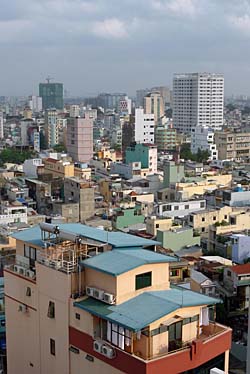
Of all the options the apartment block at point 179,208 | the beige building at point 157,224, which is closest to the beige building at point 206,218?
the beige building at point 157,224

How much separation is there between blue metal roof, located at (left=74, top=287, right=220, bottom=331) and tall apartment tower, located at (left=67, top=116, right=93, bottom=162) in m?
19.6

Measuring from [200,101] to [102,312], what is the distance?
36.2 meters

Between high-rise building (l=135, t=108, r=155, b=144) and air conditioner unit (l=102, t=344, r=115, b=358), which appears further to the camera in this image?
high-rise building (l=135, t=108, r=155, b=144)

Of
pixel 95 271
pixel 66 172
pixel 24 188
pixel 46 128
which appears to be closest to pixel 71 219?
pixel 24 188

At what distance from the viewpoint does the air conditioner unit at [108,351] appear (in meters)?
3.82

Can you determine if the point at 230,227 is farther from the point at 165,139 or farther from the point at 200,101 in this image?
the point at 200,101

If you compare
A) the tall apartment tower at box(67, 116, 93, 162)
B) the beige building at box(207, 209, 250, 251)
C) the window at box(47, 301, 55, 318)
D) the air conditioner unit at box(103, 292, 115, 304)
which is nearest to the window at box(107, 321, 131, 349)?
the air conditioner unit at box(103, 292, 115, 304)

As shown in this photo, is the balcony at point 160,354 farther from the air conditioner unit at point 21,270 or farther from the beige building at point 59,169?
the beige building at point 59,169

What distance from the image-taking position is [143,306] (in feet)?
12.7

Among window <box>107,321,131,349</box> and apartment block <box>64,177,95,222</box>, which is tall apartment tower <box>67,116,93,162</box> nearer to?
apartment block <box>64,177,95,222</box>

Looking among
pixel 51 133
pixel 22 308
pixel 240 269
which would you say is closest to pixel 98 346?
pixel 22 308

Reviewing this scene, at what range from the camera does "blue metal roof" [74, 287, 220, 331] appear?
3723mm

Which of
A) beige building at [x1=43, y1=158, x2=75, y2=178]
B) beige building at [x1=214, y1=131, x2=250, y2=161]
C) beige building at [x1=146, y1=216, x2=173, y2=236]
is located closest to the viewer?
beige building at [x1=146, y1=216, x2=173, y2=236]

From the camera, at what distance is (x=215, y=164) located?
21719 millimetres
